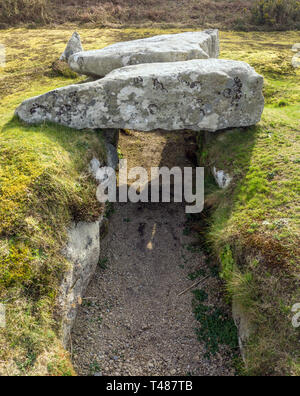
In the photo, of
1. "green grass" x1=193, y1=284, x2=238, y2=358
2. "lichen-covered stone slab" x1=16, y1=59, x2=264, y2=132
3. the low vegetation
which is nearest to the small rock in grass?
"lichen-covered stone slab" x1=16, y1=59, x2=264, y2=132

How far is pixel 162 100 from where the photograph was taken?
8969mm

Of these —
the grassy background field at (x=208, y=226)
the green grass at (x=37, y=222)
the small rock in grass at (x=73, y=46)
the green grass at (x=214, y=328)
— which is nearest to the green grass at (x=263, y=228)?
the grassy background field at (x=208, y=226)

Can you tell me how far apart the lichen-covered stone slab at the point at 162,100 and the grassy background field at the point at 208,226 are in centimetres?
61

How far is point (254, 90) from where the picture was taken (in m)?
8.92

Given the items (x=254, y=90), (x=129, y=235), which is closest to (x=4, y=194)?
(x=129, y=235)

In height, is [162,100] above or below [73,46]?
below

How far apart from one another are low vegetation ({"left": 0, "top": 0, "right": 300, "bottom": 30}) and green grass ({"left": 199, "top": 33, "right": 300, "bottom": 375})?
18238 millimetres

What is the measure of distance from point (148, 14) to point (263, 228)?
2684cm

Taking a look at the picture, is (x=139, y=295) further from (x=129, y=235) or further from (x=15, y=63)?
(x=15, y=63)

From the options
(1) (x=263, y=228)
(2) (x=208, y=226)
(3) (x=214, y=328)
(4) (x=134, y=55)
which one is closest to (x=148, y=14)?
(4) (x=134, y=55)

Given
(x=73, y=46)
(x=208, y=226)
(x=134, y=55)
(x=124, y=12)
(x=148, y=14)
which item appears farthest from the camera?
(x=124, y=12)

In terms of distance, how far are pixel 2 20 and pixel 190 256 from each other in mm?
25033

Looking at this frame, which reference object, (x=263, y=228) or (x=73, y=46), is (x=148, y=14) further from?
(x=263, y=228)

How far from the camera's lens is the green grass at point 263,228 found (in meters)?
5.84
